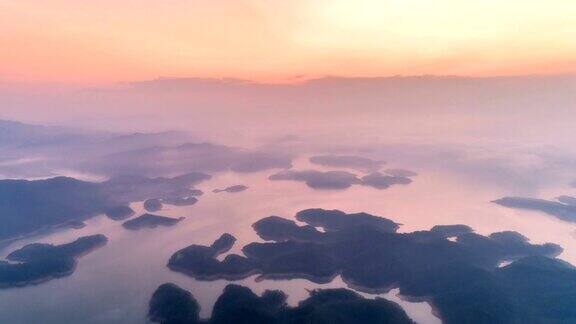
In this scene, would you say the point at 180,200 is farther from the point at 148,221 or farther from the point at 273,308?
the point at 273,308

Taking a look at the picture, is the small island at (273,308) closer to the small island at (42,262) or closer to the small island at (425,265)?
the small island at (425,265)

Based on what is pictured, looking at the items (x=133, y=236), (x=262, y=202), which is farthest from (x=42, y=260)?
(x=262, y=202)

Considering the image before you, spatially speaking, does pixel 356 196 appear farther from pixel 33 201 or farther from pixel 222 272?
pixel 33 201

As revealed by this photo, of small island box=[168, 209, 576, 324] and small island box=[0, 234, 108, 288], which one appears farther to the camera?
small island box=[0, 234, 108, 288]

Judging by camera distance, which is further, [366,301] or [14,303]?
[14,303]

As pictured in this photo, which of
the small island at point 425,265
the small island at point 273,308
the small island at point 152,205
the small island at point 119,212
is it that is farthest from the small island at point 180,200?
the small island at point 273,308

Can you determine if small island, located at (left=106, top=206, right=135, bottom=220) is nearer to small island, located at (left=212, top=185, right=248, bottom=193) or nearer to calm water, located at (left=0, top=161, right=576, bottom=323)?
calm water, located at (left=0, top=161, right=576, bottom=323)

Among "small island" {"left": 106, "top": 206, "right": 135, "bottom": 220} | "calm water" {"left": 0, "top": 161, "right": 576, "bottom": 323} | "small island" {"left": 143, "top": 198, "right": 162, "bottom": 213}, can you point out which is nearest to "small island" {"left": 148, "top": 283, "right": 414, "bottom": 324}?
"calm water" {"left": 0, "top": 161, "right": 576, "bottom": 323}
